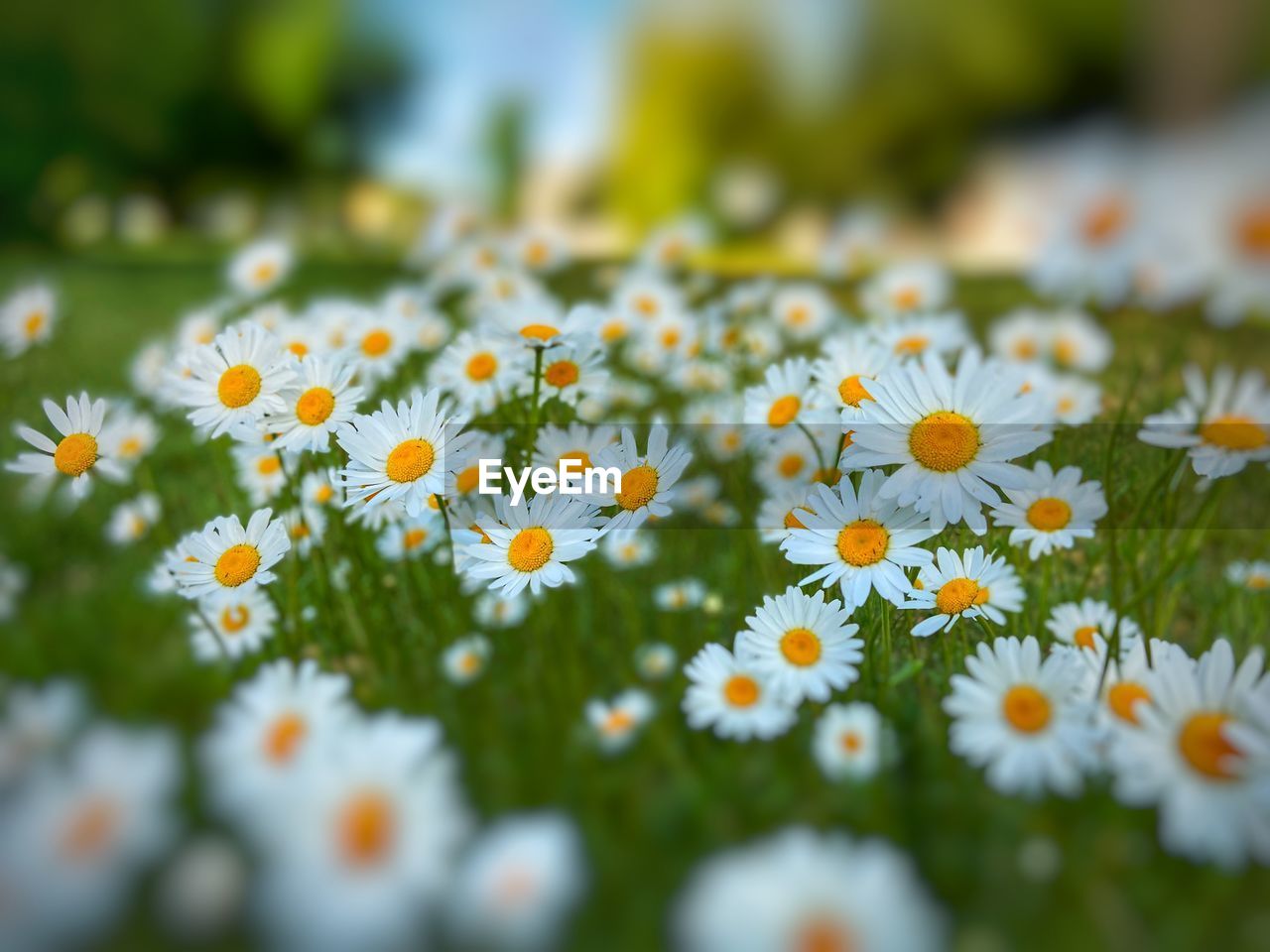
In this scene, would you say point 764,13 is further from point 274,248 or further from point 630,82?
point 274,248

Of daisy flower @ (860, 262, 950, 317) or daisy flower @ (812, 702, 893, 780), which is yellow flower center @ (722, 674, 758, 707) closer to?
daisy flower @ (812, 702, 893, 780)

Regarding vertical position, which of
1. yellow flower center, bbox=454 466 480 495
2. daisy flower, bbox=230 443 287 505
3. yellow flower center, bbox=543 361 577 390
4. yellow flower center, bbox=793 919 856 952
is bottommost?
yellow flower center, bbox=793 919 856 952

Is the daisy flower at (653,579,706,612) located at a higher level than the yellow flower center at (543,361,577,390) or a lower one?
lower

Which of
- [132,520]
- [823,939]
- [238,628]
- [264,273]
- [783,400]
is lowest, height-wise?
[823,939]

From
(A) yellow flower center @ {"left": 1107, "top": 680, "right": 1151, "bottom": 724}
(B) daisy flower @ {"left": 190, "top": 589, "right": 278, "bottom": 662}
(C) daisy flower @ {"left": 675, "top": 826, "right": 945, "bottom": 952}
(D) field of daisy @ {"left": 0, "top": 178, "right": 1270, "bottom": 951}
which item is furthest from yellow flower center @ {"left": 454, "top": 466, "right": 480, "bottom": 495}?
(A) yellow flower center @ {"left": 1107, "top": 680, "right": 1151, "bottom": 724}

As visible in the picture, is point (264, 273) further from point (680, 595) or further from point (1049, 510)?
point (1049, 510)

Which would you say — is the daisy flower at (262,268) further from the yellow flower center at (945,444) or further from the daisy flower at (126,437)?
the yellow flower center at (945,444)

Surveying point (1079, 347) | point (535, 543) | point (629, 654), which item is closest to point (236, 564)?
point (535, 543)
